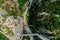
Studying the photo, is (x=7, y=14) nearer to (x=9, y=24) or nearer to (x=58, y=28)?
(x=9, y=24)

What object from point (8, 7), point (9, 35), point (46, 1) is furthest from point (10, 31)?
point (46, 1)

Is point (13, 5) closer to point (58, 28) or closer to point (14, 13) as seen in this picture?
point (14, 13)

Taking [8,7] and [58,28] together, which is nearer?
[58,28]

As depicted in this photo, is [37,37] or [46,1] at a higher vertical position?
[46,1]

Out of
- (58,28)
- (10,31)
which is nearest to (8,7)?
(10,31)

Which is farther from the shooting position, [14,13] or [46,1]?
[14,13]

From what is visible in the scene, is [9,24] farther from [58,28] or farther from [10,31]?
[58,28]

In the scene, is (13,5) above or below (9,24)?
above
